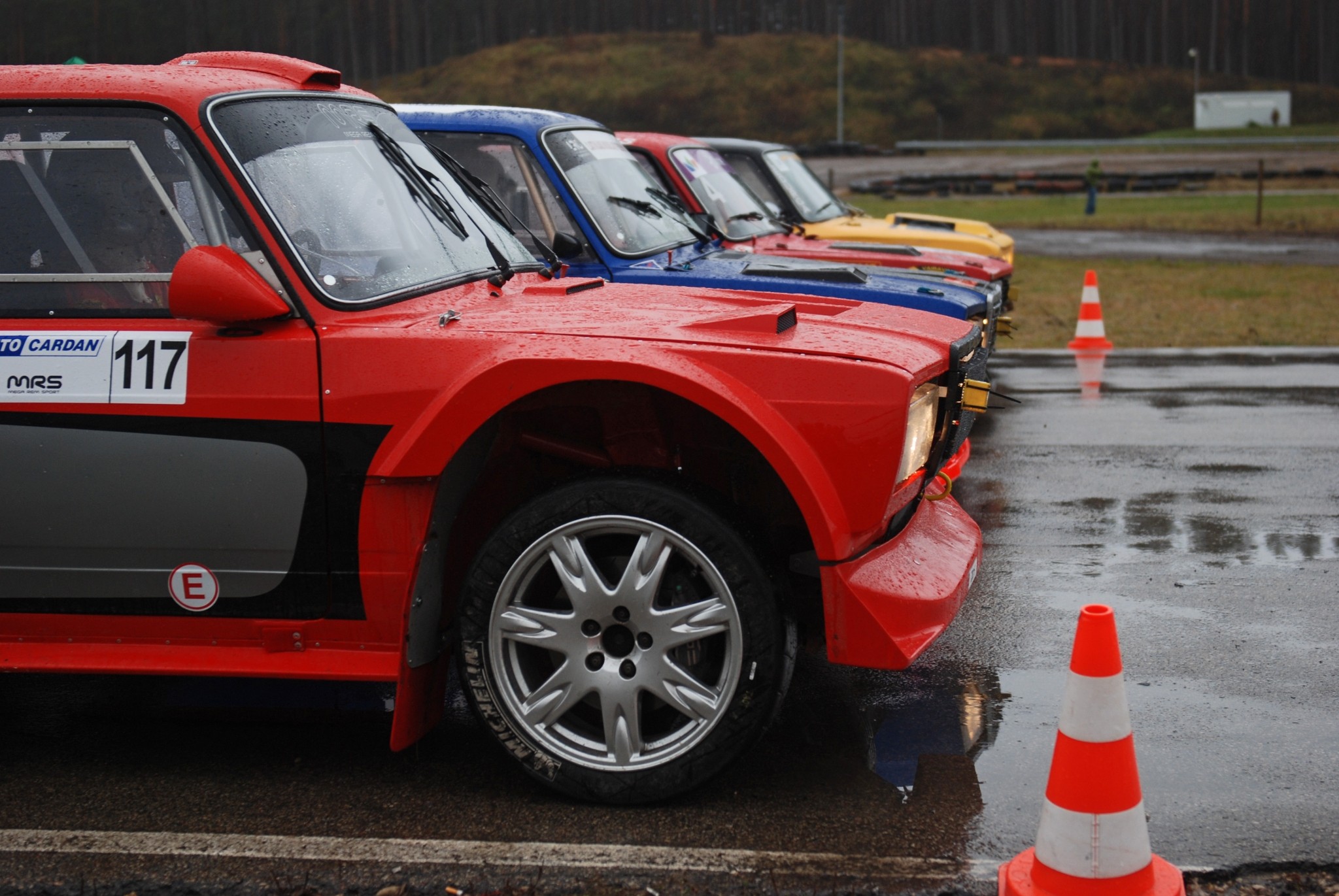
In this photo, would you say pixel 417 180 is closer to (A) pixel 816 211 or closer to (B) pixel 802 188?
(A) pixel 816 211

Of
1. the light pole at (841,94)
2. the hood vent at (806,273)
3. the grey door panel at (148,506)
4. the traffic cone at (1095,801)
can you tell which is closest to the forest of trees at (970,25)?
the light pole at (841,94)

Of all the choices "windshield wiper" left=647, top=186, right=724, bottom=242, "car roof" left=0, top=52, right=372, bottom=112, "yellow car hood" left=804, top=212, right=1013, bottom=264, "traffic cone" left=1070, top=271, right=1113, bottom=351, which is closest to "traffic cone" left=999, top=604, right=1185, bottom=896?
"car roof" left=0, top=52, right=372, bottom=112

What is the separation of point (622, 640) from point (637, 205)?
4.38 meters

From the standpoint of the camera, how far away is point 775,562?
3414 mm

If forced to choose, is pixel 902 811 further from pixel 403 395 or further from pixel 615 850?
pixel 403 395

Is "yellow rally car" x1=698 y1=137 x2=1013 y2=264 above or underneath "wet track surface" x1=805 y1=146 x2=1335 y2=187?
underneath


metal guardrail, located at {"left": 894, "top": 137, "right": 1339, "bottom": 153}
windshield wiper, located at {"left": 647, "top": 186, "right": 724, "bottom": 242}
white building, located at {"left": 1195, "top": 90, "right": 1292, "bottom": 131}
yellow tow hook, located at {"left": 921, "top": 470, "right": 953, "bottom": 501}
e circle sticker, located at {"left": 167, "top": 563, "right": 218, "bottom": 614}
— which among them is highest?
white building, located at {"left": 1195, "top": 90, "right": 1292, "bottom": 131}

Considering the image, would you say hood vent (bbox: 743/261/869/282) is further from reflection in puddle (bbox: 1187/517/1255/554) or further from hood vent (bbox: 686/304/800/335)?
hood vent (bbox: 686/304/800/335)

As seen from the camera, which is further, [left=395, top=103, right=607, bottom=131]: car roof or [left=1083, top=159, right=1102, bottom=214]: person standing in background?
[left=1083, top=159, right=1102, bottom=214]: person standing in background

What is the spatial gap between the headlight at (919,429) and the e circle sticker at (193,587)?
5.75 feet

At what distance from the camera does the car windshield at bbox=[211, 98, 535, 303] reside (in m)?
3.62

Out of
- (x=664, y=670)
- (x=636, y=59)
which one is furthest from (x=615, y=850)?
(x=636, y=59)

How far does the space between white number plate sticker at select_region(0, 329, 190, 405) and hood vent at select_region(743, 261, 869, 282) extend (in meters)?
3.72

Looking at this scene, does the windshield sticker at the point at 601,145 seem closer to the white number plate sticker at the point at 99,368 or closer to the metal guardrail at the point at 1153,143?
the white number plate sticker at the point at 99,368
